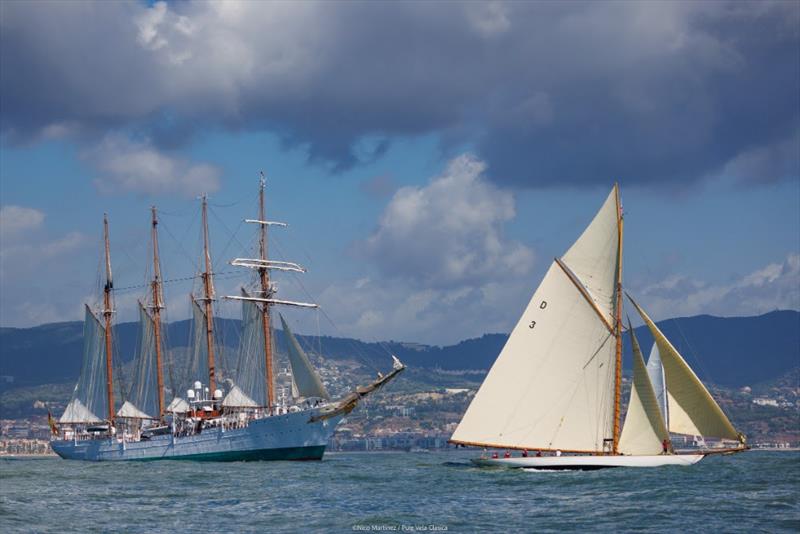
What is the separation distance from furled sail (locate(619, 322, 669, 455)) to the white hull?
71 centimetres

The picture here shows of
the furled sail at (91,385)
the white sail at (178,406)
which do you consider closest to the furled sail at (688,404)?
the white sail at (178,406)

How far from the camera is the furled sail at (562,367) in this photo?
8725 cm

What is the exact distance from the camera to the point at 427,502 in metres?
70.5

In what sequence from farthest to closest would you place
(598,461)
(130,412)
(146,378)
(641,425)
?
(146,378) < (130,412) < (641,425) < (598,461)

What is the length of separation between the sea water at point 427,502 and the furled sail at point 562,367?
272cm

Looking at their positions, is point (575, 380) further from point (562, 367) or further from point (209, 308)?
point (209, 308)

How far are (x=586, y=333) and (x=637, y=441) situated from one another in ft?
25.6

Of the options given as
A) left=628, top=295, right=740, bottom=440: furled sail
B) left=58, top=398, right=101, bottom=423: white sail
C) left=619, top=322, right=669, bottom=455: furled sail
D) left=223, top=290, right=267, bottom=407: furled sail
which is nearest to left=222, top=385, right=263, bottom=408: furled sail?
left=223, top=290, right=267, bottom=407: furled sail

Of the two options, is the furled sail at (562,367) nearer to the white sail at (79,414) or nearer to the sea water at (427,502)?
the sea water at (427,502)

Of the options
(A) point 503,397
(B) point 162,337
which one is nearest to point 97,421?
(B) point 162,337

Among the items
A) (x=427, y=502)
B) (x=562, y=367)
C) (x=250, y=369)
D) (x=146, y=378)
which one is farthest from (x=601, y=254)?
(x=146, y=378)

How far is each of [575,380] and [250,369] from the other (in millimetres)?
60674

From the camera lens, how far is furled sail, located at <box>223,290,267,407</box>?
140 m

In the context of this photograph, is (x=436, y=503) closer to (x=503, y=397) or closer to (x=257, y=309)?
(x=503, y=397)
